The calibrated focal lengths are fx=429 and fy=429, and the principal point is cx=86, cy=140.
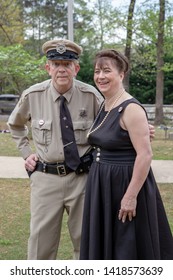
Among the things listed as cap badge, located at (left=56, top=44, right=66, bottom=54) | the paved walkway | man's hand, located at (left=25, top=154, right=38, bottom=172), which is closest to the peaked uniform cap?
cap badge, located at (left=56, top=44, right=66, bottom=54)

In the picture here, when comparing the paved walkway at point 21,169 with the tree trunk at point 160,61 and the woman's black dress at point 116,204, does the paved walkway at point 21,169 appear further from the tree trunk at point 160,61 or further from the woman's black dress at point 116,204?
the tree trunk at point 160,61

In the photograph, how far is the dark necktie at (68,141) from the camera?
2.99 m

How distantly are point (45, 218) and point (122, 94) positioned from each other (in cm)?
108

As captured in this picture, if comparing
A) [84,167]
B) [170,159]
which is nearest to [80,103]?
[84,167]

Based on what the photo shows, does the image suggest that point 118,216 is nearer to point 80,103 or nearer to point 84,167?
point 84,167

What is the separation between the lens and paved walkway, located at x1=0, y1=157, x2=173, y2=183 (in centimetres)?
Result: 739

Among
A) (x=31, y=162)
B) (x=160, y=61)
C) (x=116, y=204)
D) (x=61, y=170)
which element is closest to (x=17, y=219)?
(x=31, y=162)

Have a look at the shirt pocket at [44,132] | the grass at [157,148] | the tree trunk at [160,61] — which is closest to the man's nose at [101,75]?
the shirt pocket at [44,132]

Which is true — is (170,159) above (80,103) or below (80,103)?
below

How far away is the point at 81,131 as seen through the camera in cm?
305

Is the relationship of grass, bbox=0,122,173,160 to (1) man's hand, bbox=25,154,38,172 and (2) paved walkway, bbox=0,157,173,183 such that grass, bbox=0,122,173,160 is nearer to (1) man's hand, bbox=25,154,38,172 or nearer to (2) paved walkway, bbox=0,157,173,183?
(2) paved walkway, bbox=0,157,173,183

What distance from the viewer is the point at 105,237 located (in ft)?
8.79

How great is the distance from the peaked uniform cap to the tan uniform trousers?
32.3 inches

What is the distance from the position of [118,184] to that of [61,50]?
1.02 m
